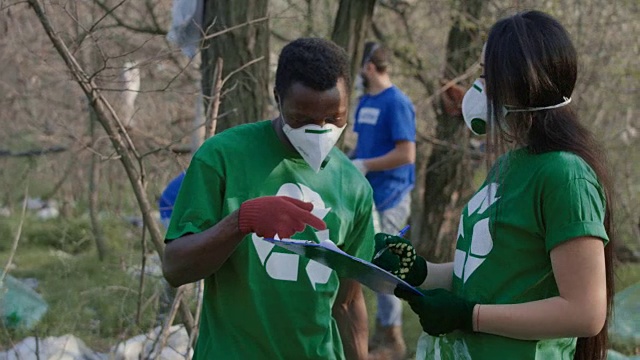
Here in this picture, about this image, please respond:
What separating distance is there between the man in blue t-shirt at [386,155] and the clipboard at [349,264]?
3961 mm

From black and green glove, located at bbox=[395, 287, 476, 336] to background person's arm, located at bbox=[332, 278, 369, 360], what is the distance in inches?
31.3

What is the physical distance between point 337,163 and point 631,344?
12.8ft

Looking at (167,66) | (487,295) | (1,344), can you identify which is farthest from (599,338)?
(167,66)

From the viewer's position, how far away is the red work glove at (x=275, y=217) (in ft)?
8.60

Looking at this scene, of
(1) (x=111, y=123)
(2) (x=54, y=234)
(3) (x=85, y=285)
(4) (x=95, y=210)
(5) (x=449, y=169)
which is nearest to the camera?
(1) (x=111, y=123)

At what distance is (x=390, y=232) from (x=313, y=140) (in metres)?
3.88

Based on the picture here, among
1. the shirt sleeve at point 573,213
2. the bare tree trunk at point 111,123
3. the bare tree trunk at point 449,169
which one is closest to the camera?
the shirt sleeve at point 573,213

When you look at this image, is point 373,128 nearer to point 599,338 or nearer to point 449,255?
point 449,255

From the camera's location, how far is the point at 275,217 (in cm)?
262

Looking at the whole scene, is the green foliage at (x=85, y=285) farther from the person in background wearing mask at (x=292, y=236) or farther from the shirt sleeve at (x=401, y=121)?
the shirt sleeve at (x=401, y=121)

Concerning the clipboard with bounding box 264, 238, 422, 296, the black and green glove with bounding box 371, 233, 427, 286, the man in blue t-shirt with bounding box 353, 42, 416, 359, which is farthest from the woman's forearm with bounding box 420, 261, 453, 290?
the man in blue t-shirt with bounding box 353, 42, 416, 359

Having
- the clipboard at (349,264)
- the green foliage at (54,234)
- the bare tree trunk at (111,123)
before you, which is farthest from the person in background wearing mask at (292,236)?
the green foliage at (54,234)

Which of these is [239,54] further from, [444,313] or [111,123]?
[444,313]

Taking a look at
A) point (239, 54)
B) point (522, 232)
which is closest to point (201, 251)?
point (522, 232)
